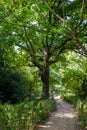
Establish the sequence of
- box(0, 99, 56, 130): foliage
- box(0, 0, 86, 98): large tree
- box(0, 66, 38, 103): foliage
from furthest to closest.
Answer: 1. box(0, 0, 86, 98): large tree
2. box(0, 66, 38, 103): foliage
3. box(0, 99, 56, 130): foliage

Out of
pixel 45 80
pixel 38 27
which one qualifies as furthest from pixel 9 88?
pixel 45 80

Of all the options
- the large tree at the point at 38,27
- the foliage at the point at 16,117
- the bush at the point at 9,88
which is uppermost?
the large tree at the point at 38,27

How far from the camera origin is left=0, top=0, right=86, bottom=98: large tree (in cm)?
1961

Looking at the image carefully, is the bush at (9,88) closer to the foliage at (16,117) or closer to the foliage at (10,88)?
the foliage at (10,88)

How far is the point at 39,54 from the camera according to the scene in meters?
29.7

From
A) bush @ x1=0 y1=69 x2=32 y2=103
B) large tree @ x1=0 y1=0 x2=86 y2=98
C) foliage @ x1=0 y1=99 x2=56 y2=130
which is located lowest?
foliage @ x1=0 y1=99 x2=56 y2=130

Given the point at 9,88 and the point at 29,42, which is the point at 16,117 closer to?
the point at 9,88

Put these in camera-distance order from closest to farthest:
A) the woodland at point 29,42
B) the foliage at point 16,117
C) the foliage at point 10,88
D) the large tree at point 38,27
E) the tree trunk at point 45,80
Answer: the foliage at point 16,117
the woodland at point 29,42
the foliage at point 10,88
the large tree at point 38,27
the tree trunk at point 45,80

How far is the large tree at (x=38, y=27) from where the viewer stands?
1961 centimetres

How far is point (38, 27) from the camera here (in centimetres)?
2173

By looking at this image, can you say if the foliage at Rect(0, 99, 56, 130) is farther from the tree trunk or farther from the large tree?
the tree trunk

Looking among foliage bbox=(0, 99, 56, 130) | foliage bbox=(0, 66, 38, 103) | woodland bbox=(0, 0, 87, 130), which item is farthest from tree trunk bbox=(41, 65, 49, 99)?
foliage bbox=(0, 99, 56, 130)

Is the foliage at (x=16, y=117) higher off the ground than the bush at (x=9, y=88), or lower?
lower

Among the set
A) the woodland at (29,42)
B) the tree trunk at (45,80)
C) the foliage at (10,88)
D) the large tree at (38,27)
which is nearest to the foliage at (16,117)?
the woodland at (29,42)
